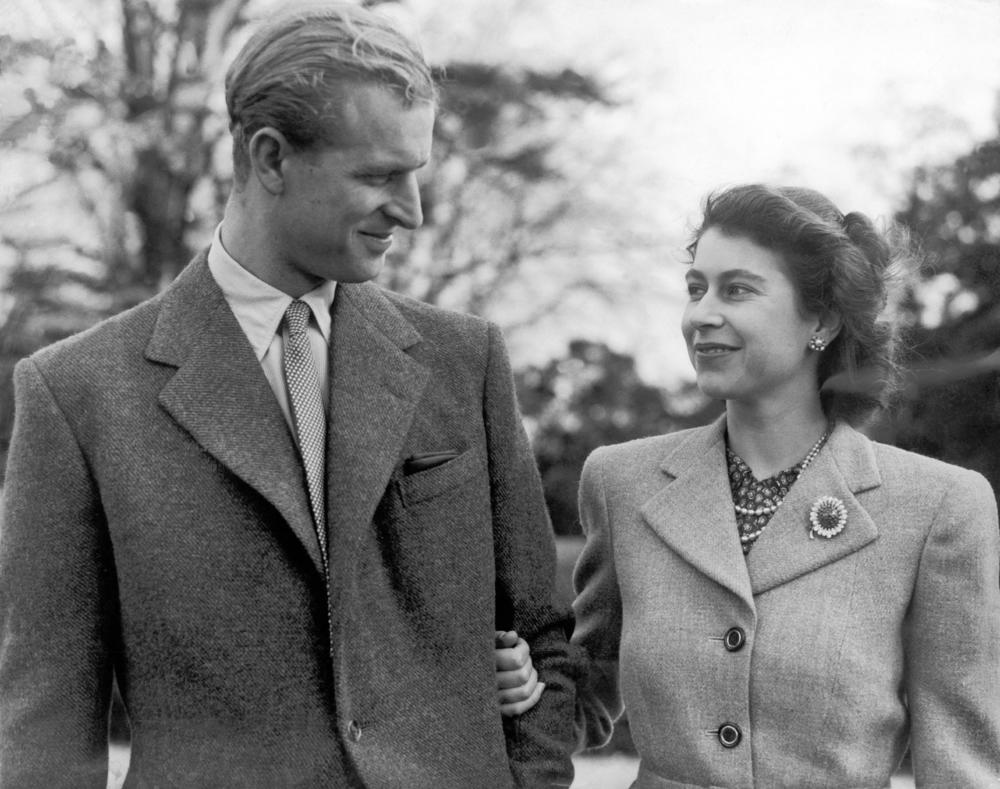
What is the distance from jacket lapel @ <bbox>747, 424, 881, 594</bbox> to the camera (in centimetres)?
246

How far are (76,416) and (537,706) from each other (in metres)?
1.00

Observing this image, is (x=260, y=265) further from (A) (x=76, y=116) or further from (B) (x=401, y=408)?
(A) (x=76, y=116)

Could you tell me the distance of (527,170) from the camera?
7.11 metres

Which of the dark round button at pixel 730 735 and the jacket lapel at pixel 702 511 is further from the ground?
the jacket lapel at pixel 702 511

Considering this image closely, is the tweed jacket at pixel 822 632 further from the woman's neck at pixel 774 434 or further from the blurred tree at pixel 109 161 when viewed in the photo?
the blurred tree at pixel 109 161

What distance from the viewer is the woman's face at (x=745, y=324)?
252 centimetres

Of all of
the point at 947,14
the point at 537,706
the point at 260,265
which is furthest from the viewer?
the point at 947,14

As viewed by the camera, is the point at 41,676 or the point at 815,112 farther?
the point at 815,112

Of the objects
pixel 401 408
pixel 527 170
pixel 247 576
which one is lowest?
pixel 247 576

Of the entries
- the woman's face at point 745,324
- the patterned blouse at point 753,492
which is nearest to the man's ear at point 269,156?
the woman's face at point 745,324

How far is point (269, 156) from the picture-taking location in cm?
223

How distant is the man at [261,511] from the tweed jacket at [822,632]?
1.35 ft

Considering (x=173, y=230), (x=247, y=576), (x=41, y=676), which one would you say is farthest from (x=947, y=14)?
(x=173, y=230)

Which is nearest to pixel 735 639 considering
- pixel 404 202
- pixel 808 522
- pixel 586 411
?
pixel 808 522
